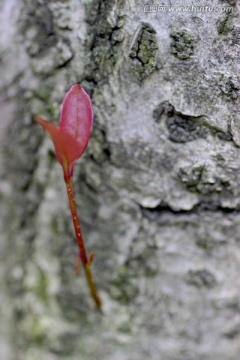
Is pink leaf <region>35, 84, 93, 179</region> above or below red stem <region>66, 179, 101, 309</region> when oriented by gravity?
above

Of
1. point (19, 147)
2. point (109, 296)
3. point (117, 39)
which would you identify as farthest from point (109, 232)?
point (117, 39)

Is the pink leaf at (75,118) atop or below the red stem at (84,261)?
atop

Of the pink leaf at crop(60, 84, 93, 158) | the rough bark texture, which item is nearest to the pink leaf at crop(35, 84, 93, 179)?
the pink leaf at crop(60, 84, 93, 158)

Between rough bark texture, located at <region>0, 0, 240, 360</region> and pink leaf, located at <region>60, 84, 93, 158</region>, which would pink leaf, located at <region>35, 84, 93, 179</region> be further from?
rough bark texture, located at <region>0, 0, 240, 360</region>

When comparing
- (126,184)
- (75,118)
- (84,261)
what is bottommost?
(84,261)

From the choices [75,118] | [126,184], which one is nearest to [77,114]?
[75,118]

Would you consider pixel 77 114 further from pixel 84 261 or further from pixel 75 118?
pixel 84 261

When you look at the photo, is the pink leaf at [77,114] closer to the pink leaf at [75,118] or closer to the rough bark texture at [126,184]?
the pink leaf at [75,118]

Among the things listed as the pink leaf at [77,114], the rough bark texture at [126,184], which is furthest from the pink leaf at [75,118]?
the rough bark texture at [126,184]
